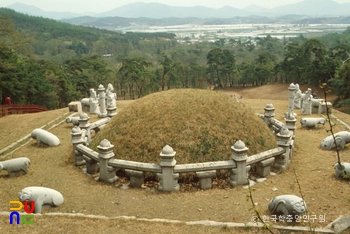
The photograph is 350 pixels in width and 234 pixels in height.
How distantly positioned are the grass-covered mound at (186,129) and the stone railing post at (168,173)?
3.32ft

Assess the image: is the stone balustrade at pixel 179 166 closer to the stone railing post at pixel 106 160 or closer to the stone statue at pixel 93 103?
the stone railing post at pixel 106 160

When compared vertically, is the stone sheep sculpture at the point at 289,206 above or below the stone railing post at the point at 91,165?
above

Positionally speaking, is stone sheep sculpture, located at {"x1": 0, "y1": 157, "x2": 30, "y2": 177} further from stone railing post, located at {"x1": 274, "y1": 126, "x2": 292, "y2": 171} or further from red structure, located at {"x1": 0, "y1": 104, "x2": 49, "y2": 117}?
red structure, located at {"x1": 0, "y1": 104, "x2": 49, "y2": 117}

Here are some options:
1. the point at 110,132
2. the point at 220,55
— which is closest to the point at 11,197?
the point at 110,132

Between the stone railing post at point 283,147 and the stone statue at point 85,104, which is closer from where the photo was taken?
the stone railing post at point 283,147

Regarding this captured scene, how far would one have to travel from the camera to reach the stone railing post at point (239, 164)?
11570 millimetres

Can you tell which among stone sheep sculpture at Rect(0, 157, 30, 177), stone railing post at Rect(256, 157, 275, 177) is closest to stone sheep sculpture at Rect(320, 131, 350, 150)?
stone railing post at Rect(256, 157, 275, 177)

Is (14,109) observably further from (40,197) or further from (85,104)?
(40,197)

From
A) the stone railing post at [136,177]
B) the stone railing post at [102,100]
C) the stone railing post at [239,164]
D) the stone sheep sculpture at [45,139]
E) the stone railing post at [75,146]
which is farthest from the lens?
the stone railing post at [102,100]

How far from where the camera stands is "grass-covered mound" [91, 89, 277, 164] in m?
12.8

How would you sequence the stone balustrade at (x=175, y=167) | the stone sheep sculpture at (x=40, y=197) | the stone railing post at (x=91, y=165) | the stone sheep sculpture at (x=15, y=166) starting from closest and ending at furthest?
the stone sheep sculpture at (x=40, y=197) < the stone balustrade at (x=175, y=167) < the stone sheep sculpture at (x=15, y=166) < the stone railing post at (x=91, y=165)

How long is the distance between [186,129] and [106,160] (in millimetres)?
3386

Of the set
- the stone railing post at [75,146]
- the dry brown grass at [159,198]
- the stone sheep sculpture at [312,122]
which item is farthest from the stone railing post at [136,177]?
the stone sheep sculpture at [312,122]

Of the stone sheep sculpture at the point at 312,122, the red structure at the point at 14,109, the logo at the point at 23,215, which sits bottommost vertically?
the red structure at the point at 14,109
